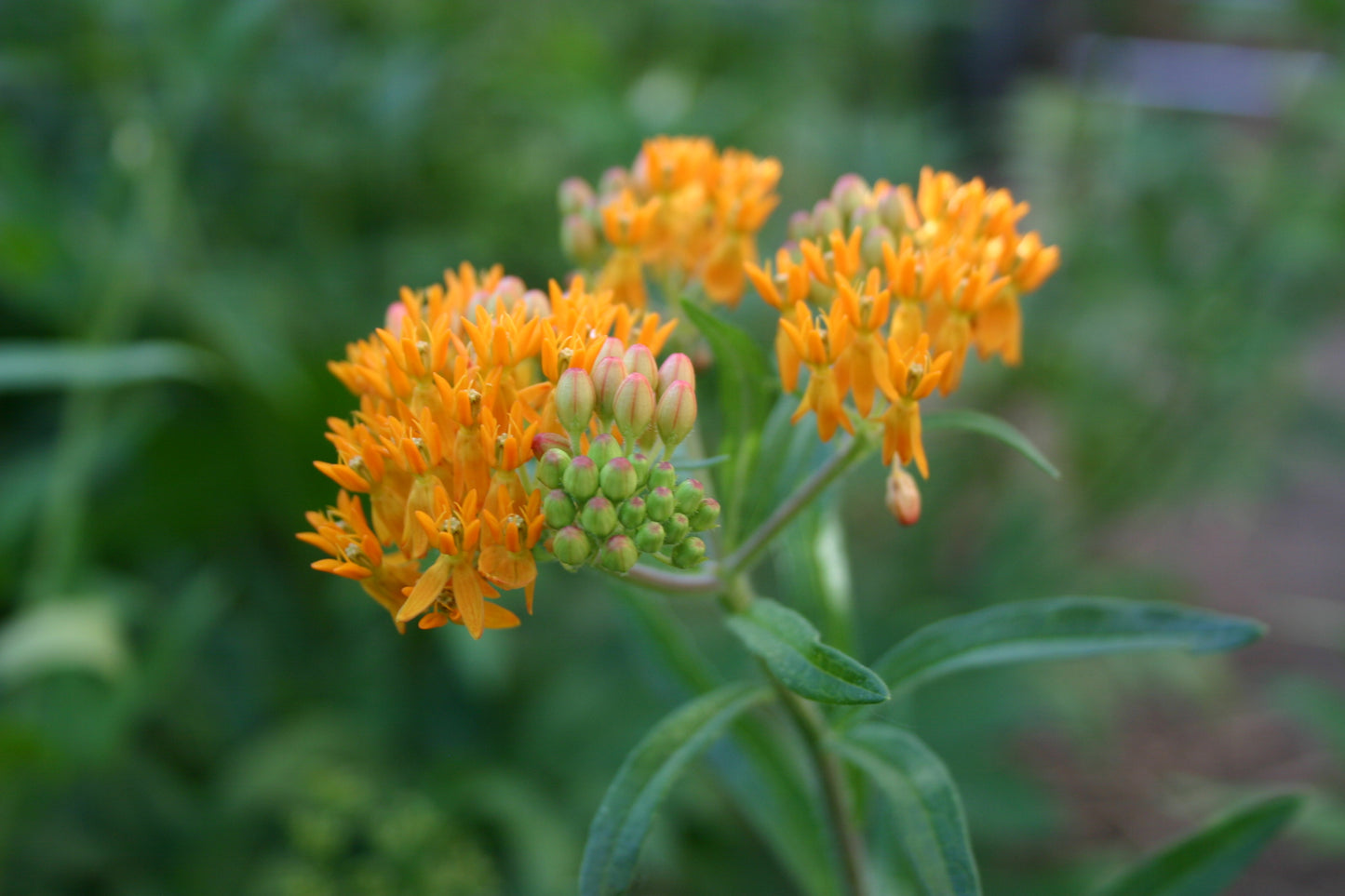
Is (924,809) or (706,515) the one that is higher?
(706,515)

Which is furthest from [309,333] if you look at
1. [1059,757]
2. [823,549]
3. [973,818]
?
[1059,757]

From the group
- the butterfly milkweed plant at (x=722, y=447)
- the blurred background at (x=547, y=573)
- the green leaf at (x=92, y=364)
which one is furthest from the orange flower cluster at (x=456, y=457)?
the green leaf at (x=92, y=364)

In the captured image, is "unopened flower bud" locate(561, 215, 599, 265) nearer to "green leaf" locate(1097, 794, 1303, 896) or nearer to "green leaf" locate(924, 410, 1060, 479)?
"green leaf" locate(924, 410, 1060, 479)

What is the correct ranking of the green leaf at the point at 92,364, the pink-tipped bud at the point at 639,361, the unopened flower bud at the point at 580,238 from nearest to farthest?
1. the pink-tipped bud at the point at 639,361
2. the unopened flower bud at the point at 580,238
3. the green leaf at the point at 92,364

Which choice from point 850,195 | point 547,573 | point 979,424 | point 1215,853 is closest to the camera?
point 979,424

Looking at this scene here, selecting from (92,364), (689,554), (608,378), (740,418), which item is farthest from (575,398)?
(92,364)

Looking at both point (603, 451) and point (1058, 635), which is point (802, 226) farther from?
point (1058, 635)

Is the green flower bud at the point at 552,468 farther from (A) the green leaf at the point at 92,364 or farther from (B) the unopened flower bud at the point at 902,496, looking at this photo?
(A) the green leaf at the point at 92,364
